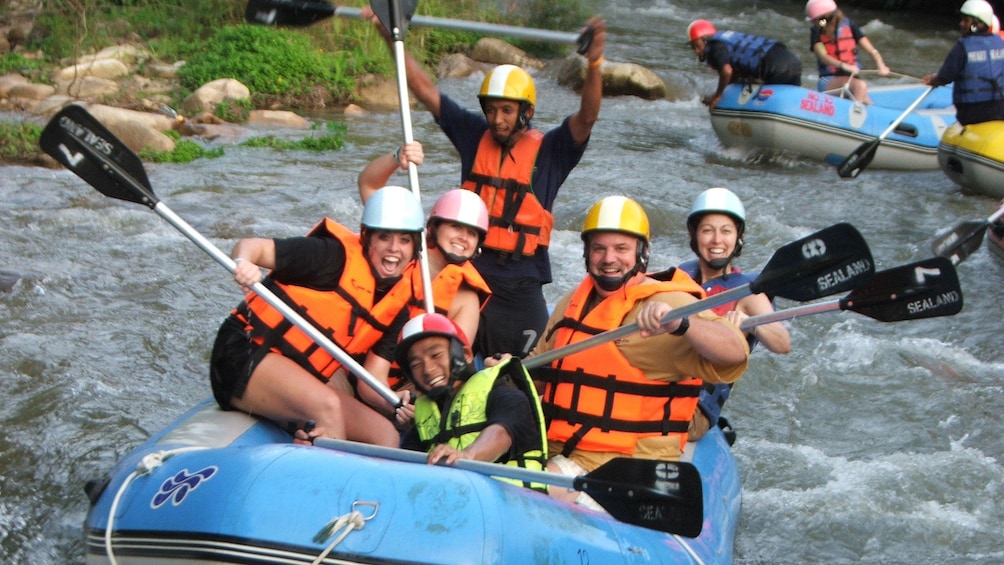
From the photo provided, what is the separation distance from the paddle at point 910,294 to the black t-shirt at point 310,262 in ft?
4.53

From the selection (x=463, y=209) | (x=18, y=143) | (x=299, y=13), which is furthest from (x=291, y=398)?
(x=18, y=143)

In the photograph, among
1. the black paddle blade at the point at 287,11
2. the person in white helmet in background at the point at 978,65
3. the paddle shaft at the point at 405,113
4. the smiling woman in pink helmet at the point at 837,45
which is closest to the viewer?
the paddle shaft at the point at 405,113

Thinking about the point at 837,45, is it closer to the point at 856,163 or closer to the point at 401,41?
the point at 856,163

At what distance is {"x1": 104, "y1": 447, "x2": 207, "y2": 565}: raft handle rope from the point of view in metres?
3.04

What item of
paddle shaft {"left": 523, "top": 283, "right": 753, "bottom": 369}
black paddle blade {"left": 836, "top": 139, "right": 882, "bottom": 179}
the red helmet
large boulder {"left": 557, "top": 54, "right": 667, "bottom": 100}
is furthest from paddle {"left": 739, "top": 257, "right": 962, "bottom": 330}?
large boulder {"left": 557, "top": 54, "right": 667, "bottom": 100}

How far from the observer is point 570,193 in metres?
8.96

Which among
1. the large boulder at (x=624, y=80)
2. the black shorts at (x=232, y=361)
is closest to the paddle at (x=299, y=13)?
the black shorts at (x=232, y=361)

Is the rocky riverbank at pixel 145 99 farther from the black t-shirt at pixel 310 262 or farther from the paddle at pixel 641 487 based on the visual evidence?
the paddle at pixel 641 487

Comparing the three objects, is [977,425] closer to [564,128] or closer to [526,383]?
[564,128]

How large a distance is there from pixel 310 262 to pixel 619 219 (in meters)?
0.97

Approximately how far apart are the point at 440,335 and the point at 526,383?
0.29 meters

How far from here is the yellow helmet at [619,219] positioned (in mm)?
3494

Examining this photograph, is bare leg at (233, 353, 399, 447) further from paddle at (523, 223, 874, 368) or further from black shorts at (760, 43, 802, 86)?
black shorts at (760, 43, 802, 86)

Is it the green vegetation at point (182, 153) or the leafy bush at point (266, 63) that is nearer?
the green vegetation at point (182, 153)
